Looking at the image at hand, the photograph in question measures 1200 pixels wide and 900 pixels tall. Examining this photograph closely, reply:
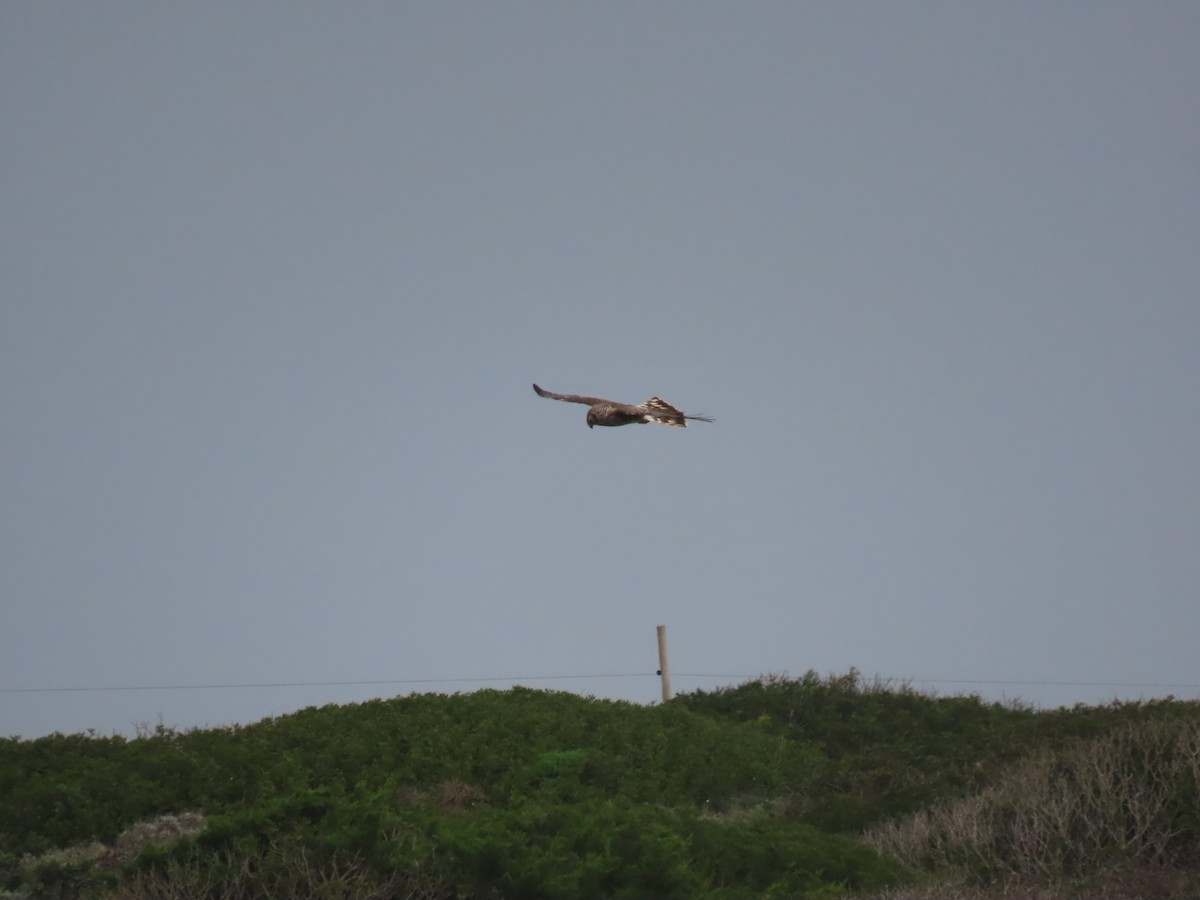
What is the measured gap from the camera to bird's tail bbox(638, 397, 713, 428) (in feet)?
61.8

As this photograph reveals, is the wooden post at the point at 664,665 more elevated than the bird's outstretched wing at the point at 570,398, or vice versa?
the bird's outstretched wing at the point at 570,398

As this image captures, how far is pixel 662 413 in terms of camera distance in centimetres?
1903

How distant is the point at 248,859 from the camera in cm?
1378

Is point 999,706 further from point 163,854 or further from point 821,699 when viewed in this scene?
point 163,854

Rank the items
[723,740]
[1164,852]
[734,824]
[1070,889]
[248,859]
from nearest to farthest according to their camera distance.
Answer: [248,859] → [1070,889] → [1164,852] → [734,824] → [723,740]

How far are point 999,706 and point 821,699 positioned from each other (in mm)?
4640

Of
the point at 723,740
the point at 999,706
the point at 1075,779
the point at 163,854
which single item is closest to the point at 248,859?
the point at 163,854

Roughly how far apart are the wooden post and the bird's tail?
19159 millimetres

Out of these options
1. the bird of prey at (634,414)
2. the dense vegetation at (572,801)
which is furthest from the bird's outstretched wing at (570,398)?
Result: the dense vegetation at (572,801)

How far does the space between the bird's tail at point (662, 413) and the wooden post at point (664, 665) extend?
754 inches

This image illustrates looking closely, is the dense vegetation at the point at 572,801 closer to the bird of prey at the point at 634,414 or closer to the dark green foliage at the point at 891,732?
the dark green foliage at the point at 891,732

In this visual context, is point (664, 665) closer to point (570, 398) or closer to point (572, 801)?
point (572, 801)

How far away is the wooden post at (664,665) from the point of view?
3706 cm

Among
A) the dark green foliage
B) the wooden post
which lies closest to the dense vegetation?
the dark green foliage
